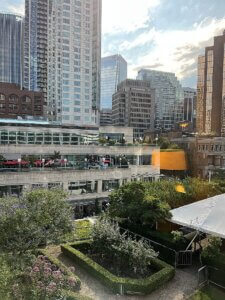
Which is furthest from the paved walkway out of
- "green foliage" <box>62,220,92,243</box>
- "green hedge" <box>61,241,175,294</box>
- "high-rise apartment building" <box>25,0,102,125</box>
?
"high-rise apartment building" <box>25,0,102,125</box>

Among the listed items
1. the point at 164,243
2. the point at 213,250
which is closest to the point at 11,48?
the point at 164,243

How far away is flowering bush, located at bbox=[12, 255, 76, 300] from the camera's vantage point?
10922 mm

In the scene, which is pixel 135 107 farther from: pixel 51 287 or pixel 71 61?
pixel 51 287

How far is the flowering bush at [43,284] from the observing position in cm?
1092

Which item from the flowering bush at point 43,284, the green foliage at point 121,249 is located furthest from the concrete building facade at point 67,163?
the flowering bush at point 43,284

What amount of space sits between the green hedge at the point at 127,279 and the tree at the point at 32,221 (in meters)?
1.93

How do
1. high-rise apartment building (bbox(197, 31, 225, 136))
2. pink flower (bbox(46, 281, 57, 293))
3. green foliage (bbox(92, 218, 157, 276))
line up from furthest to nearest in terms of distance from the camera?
high-rise apartment building (bbox(197, 31, 225, 136)), green foliage (bbox(92, 218, 157, 276)), pink flower (bbox(46, 281, 57, 293))

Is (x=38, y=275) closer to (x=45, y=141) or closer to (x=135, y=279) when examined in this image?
(x=135, y=279)

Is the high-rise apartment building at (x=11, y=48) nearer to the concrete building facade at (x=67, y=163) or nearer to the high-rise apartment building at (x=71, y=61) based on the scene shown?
the high-rise apartment building at (x=71, y=61)

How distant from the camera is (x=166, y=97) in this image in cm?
16875

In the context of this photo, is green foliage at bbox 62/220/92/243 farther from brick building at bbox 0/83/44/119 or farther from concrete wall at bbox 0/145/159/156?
brick building at bbox 0/83/44/119

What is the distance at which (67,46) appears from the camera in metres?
90.5

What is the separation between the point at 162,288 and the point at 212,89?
79894 mm

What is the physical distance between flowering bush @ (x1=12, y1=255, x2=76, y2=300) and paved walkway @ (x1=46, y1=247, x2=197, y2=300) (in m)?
2.74
